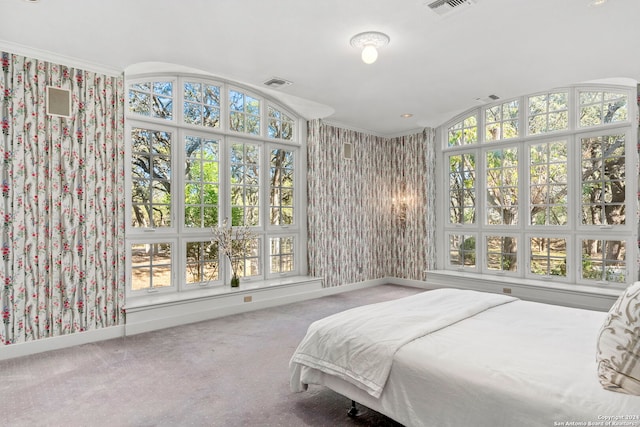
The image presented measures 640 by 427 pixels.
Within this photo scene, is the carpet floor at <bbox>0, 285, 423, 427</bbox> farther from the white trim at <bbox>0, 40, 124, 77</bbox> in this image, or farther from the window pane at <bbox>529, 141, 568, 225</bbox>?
the window pane at <bbox>529, 141, 568, 225</bbox>

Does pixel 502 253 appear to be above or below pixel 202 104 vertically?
below

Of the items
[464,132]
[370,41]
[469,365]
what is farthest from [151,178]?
[464,132]

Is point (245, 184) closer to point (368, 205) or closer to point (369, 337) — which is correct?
point (368, 205)

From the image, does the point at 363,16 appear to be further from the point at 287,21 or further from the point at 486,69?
the point at 486,69

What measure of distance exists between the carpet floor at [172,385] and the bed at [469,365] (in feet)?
0.87

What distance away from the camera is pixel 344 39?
3354 millimetres

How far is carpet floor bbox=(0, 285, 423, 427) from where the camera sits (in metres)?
2.29

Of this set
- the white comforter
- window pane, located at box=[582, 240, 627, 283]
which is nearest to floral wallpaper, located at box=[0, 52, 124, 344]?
the white comforter

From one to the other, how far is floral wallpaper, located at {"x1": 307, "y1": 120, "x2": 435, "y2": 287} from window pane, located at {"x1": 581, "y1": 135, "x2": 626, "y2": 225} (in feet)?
7.17

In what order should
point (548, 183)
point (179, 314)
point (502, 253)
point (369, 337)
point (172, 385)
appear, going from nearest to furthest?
point (369, 337) < point (172, 385) < point (179, 314) < point (548, 183) < point (502, 253)

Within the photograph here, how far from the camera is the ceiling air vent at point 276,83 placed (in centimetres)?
432

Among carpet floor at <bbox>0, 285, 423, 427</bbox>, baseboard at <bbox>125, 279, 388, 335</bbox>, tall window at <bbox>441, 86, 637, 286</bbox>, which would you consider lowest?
carpet floor at <bbox>0, 285, 423, 427</bbox>

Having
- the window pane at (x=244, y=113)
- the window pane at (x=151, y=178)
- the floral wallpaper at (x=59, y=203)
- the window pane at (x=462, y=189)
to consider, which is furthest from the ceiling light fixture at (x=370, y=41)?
the window pane at (x=462, y=189)

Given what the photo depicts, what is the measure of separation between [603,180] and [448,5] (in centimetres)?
358
